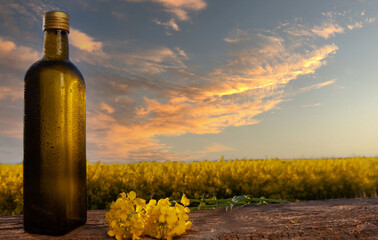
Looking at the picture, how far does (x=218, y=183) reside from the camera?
492cm

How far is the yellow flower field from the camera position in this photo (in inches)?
194

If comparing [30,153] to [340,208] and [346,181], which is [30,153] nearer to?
[340,208]

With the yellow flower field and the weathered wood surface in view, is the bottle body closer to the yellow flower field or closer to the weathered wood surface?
the weathered wood surface

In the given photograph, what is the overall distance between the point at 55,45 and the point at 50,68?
0.17 metres

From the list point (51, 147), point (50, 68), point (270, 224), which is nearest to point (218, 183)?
point (270, 224)

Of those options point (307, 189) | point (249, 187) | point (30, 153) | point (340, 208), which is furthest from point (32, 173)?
point (307, 189)

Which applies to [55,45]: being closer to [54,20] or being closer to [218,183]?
[54,20]

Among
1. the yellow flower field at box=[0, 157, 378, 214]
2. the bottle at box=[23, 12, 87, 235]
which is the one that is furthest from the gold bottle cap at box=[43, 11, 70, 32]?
the yellow flower field at box=[0, 157, 378, 214]

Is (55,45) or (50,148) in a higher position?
(55,45)

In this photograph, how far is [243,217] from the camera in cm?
244

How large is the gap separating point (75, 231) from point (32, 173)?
1.39ft

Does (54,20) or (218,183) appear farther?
(218,183)

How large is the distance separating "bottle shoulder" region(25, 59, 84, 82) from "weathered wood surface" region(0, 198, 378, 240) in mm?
919

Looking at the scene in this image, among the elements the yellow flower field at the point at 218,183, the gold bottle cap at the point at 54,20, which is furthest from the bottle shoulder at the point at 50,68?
the yellow flower field at the point at 218,183
